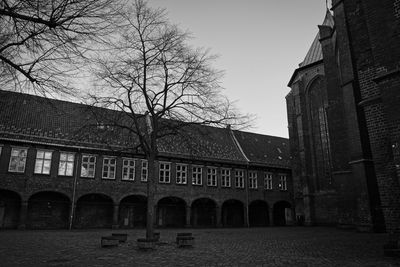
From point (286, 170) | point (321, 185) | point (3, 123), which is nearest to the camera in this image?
point (3, 123)

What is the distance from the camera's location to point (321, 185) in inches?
1035

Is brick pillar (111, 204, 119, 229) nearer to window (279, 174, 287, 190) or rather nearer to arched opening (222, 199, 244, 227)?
arched opening (222, 199, 244, 227)

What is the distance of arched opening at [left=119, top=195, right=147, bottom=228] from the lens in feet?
86.3

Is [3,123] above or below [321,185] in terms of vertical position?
above

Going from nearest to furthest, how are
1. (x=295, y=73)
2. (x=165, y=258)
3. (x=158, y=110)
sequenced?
(x=165, y=258) < (x=158, y=110) < (x=295, y=73)

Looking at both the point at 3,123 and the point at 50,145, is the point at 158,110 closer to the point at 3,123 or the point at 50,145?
the point at 50,145

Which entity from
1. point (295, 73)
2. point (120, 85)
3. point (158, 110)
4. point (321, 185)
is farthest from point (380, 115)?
point (295, 73)

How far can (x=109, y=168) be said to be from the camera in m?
25.3

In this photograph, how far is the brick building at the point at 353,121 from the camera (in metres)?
8.22

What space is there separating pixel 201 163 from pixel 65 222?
1219cm

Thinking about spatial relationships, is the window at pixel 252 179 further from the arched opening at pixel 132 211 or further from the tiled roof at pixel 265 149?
the arched opening at pixel 132 211

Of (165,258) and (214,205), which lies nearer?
(165,258)

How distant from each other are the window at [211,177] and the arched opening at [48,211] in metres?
12.1

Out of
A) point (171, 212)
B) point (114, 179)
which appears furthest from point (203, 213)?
point (114, 179)
